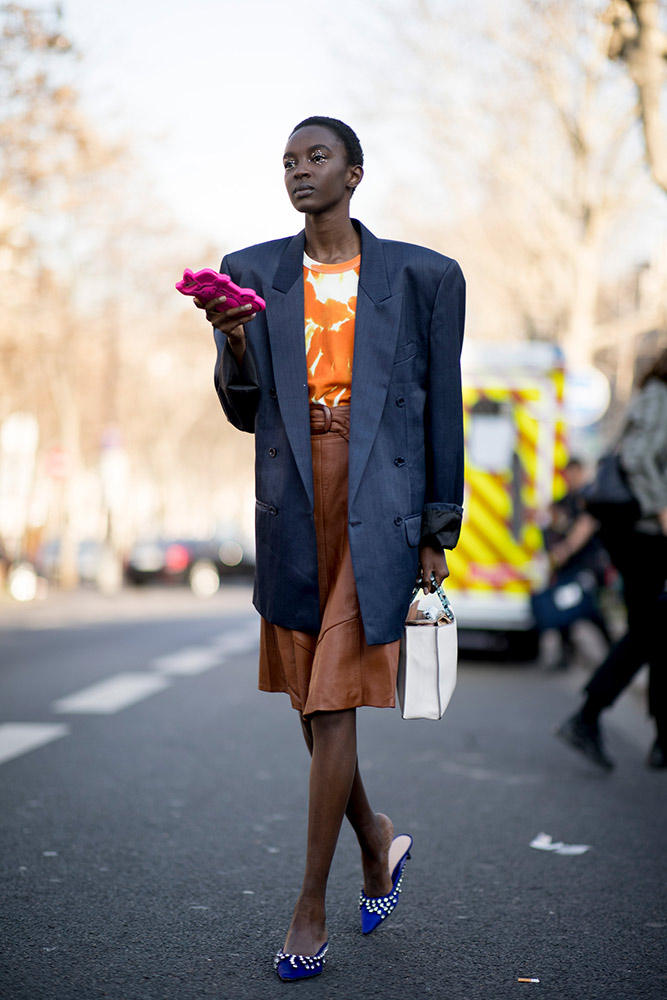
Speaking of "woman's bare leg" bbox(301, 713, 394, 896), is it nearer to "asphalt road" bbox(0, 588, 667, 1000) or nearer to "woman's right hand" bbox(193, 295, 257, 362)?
"asphalt road" bbox(0, 588, 667, 1000)

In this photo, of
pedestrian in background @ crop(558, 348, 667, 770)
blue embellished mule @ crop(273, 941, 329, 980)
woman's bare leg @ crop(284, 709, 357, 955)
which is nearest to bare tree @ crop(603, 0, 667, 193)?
pedestrian in background @ crop(558, 348, 667, 770)

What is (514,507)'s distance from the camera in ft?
40.3

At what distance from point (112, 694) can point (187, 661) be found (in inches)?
109

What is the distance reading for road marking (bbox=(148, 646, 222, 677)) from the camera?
11093 mm

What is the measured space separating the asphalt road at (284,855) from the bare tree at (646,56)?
3776 mm

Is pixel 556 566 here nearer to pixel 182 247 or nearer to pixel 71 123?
pixel 71 123

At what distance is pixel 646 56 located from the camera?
8.90 metres

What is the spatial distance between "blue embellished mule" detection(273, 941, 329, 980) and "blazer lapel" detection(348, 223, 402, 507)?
1107mm

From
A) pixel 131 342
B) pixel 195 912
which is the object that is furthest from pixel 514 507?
pixel 131 342

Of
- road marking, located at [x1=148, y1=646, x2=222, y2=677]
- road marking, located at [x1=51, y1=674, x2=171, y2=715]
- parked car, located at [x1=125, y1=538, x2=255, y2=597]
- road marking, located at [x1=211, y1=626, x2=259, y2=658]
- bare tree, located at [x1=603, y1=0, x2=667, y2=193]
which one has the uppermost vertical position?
bare tree, located at [x1=603, y1=0, x2=667, y2=193]

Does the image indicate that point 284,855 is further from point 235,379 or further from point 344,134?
point 344,134

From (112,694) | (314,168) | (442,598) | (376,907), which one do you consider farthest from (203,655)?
(314,168)

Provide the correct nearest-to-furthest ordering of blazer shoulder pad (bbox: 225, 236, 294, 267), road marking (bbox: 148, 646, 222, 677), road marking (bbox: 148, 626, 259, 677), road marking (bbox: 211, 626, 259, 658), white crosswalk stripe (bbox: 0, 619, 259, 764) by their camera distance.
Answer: blazer shoulder pad (bbox: 225, 236, 294, 267) < white crosswalk stripe (bbox: 0, 619, 259, 764) < road marking (bbox: 148, 646, 222, 677) < road marking (bbox: 148, 626, 259, 677) < road marking (bbox: 211, 626, 259, 658)

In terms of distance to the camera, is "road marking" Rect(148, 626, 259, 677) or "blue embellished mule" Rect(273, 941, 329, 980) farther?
"road marking" Rect(148, 626, 259, 677)
